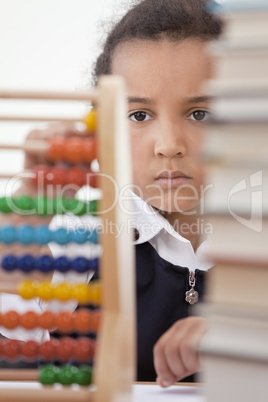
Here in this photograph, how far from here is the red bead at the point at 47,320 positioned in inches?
22.6

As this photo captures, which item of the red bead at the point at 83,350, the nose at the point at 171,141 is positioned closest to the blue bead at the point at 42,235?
the red bead at the point at 83,350

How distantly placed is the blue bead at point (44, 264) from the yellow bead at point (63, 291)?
2 cm

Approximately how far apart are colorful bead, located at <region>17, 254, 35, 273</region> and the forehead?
1.87 feet

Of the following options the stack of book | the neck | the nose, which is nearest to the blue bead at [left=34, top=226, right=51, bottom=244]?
the stack of book

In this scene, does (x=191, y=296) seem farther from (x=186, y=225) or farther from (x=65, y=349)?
(x=65, y=349)

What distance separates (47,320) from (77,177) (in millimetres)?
136

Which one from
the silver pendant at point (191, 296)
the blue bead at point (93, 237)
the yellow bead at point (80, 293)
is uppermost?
the blue bead at point (93, 237)

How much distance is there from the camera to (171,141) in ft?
3.55

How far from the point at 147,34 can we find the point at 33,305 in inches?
22.6

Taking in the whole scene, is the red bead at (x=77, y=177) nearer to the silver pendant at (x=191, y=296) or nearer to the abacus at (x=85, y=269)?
the abacus at (x=85, y=269)

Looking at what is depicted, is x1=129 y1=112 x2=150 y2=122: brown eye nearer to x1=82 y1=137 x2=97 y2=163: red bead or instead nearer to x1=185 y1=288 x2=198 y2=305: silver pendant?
x1=185 y1=288 x2=198 y2=305: silver pendant

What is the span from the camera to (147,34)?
3.95ft

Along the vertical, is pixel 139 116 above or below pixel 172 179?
above

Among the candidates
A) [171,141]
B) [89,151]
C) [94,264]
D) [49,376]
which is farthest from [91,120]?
[171,141]
